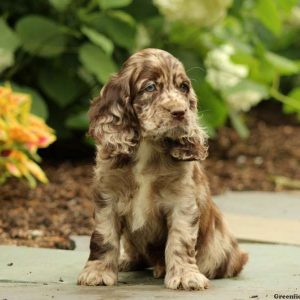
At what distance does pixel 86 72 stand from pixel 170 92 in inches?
163

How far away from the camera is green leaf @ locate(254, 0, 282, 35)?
7.79 m

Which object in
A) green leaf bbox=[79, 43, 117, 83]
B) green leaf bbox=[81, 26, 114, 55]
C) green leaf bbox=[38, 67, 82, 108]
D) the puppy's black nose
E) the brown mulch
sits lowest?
the brown mulch

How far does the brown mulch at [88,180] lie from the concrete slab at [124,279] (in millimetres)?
601

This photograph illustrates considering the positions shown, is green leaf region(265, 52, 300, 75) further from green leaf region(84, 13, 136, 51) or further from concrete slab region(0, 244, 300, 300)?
concrete slab region(0, 244, 300, 300)

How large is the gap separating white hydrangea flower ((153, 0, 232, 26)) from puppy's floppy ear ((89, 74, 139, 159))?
317cm

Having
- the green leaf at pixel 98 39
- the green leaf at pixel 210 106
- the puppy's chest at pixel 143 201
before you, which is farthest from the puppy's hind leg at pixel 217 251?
the green leaf at pixel 210 106

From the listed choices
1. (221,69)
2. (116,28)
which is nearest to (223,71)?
(221,69)

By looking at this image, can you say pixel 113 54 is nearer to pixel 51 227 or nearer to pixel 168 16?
pixel 168 16

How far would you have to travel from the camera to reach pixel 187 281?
4.15 m

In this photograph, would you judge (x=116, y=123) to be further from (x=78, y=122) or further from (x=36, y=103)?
(x=78, y=122)

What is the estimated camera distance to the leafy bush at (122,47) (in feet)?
24.4

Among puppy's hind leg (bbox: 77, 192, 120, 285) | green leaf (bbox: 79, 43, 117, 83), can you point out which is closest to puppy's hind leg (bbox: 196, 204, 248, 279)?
puppy's hind leg (bbox: 77, 192, 120, 285)

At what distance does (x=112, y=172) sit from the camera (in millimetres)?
4312

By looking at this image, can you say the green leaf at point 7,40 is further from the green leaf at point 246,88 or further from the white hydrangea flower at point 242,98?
the white hydrangea flower at point 242,98
